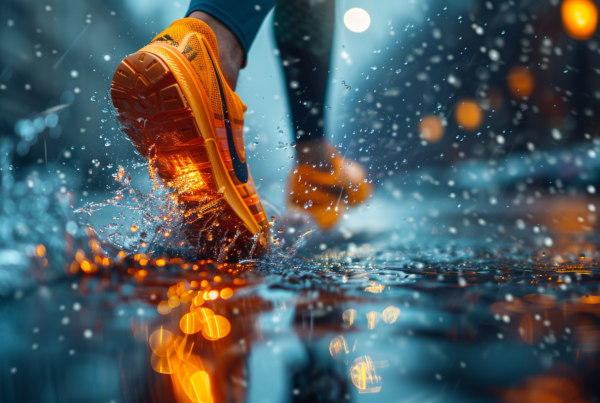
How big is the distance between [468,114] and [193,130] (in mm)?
1241

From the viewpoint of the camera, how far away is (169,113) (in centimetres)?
54

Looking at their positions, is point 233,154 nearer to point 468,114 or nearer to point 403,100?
point 403,100

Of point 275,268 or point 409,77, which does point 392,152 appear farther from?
point 275,268

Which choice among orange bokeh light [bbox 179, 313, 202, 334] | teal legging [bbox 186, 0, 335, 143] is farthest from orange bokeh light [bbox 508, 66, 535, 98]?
orange bokeh light [bbox 179, 313, 202, 334]

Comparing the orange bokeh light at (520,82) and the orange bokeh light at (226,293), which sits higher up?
the orange bokeh light at (520,82)

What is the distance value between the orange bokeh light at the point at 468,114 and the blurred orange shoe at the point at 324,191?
2.02 feet

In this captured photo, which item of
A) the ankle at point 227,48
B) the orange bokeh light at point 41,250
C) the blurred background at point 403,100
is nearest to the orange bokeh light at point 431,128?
the blurred background at point 403,100

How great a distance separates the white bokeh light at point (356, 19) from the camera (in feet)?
4.87

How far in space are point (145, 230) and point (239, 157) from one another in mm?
245

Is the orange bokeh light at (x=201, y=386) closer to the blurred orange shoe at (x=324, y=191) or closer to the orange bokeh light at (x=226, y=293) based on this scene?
the orange bokeh light at (x=226, y=293)

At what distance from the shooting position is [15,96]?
1231 mm

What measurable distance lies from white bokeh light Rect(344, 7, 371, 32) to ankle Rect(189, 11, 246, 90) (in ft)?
3.05

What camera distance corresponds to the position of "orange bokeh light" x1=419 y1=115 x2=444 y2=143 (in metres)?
1.40

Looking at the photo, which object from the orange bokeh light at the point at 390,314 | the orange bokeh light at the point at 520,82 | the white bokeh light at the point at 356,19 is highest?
the white bokeh light at the point at 356,19
